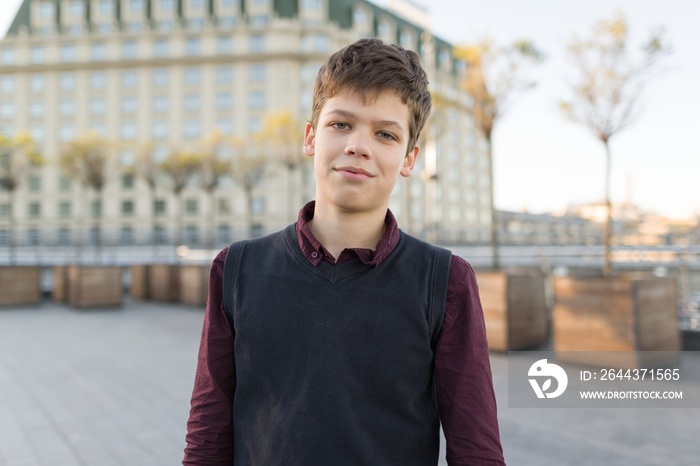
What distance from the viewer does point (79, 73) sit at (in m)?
53.8

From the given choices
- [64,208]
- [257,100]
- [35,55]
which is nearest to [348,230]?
[257,100]

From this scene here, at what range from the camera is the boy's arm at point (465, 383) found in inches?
46.1

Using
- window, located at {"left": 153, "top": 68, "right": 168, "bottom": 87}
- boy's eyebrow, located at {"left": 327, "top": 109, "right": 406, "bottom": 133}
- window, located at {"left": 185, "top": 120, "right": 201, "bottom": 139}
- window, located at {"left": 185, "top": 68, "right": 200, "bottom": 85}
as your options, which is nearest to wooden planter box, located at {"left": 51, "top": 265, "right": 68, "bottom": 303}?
boy's eyebrow, located at {"left": 327, "top": 109, "right": 406, "bottom": 133}

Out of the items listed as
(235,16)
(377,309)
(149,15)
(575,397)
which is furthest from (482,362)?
(149,15)

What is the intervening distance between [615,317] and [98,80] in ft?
193

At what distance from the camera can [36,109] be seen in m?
54.6

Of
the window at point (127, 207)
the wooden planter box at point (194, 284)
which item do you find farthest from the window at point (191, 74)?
the wooden planter box at point (194, 284)

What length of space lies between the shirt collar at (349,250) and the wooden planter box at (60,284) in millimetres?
13335

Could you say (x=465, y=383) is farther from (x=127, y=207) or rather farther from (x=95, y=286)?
(x=127, y=207)

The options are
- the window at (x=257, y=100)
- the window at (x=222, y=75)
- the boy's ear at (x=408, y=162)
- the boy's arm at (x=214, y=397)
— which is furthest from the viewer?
the window at (x=222, y=75)

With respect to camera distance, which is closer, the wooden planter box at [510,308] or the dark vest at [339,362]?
the dark vest at [339,362]

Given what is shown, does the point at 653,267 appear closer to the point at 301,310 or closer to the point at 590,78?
the point at 590,78

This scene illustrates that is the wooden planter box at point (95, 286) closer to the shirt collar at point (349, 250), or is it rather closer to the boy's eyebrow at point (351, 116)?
the shirt collar at point (349, 250)

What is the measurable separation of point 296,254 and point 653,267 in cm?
1212
